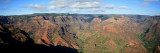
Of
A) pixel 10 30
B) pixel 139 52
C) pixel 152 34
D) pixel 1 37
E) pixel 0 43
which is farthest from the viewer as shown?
pixel 152 34

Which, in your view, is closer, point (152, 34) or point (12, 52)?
point (12, 52)

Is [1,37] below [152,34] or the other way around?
the other way around

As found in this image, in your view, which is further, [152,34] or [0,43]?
[152,34]

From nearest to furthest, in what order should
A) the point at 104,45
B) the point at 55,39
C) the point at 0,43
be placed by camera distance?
the point at 0,43, the point at 55,39, the point at 104,45

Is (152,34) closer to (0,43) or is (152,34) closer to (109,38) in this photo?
(109,38)

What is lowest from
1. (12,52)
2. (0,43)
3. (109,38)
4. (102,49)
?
(102,49)

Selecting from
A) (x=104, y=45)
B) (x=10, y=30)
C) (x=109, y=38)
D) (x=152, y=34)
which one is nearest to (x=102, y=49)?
(x=104, y=45)

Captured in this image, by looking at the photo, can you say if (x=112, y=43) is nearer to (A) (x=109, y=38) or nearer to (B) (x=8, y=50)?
(A) (x=109, y=38)

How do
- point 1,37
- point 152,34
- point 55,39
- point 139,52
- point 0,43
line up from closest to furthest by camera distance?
1. point 0,43
2. point 1,37
3. point 139,52
4. point 55,39
5. point 152,34

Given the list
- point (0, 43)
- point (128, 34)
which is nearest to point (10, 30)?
point (0, 43)

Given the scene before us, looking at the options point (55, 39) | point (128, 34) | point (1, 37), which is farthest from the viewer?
point (128, 34)
